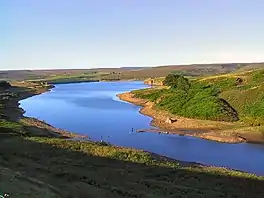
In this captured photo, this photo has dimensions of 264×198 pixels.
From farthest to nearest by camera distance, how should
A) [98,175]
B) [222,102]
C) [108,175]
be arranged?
[222,102] → [108,175] → [98,175]

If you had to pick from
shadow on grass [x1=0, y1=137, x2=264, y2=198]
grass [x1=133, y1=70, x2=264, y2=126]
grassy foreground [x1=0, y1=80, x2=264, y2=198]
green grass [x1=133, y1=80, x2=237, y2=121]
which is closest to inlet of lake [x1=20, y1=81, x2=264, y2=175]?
green grass [x1=133, y1=80, x2=237, y2=121]

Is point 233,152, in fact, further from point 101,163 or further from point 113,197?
point 113,197

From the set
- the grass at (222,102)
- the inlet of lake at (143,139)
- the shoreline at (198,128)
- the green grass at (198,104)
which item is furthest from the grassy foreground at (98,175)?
the green grass at (198,104)

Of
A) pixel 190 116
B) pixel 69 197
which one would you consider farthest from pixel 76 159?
pixel 190 116

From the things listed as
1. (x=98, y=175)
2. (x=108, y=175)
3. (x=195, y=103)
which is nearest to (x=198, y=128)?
(x=195, y=103)

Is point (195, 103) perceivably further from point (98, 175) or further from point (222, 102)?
point (98, 175)

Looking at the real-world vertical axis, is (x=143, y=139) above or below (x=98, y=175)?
below

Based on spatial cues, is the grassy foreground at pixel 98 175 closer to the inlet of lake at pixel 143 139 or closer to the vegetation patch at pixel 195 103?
the inlet of lake at pixel 143 139
